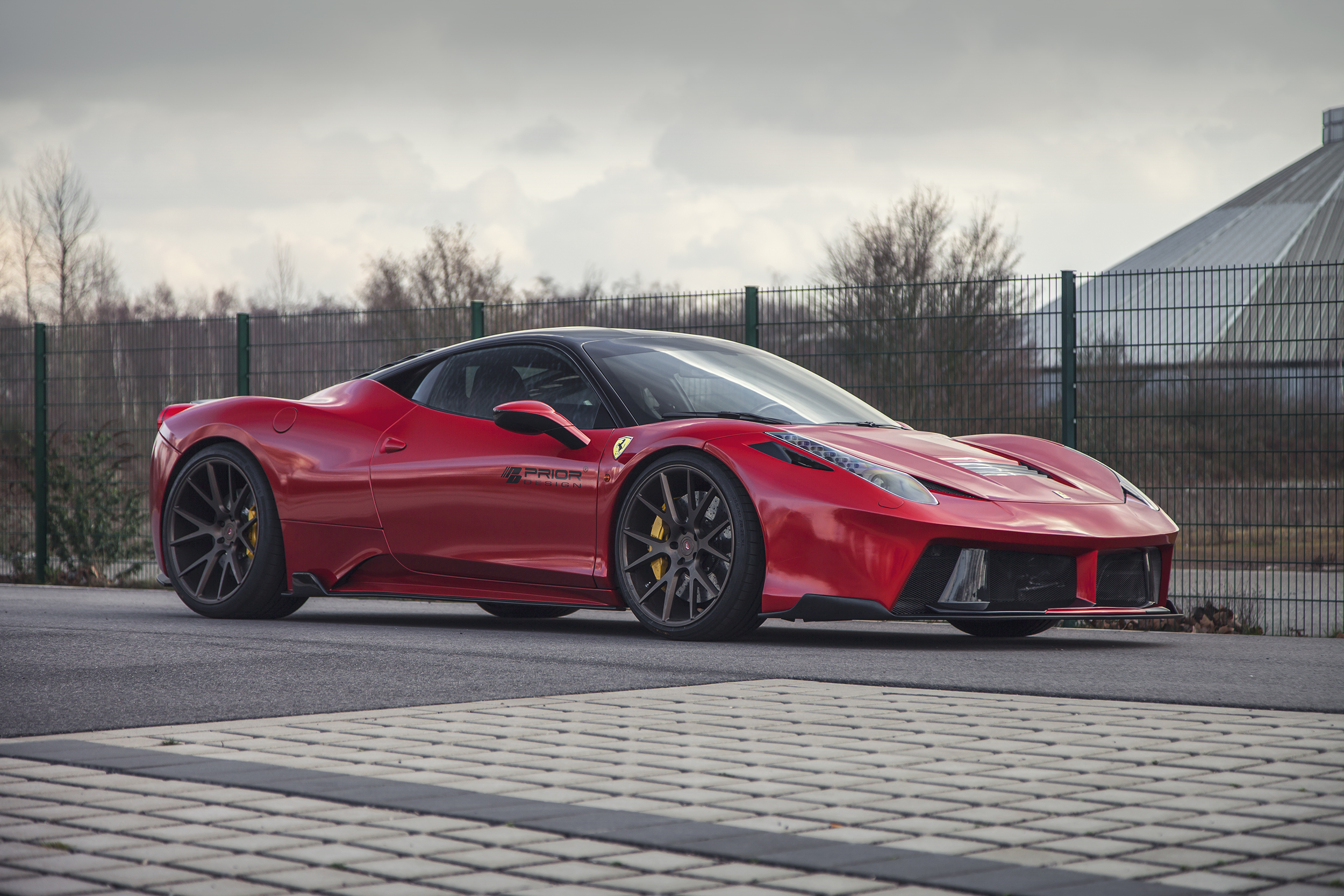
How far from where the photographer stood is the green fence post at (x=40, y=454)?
13.1 metres

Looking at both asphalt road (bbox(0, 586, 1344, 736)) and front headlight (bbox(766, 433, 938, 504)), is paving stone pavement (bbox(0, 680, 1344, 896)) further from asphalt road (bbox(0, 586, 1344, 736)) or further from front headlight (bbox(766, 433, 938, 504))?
front headlight (bbox(766, 433, 938, 504))

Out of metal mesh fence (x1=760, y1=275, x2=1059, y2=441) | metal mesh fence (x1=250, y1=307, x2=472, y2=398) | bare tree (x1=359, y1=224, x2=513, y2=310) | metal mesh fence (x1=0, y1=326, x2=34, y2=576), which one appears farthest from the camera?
bare tree (x1=359, y1=224, x2=513, y2=310)

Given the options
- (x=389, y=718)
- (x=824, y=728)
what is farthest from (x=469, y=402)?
(x=824, y=728)

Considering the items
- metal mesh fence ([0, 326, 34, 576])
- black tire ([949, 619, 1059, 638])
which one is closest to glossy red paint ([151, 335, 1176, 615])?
black tire ([949, 619, 1059, 638])

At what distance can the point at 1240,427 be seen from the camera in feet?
29.3

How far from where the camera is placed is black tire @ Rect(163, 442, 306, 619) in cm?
810

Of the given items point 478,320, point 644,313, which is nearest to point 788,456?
point 644,313

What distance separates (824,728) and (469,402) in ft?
12.3

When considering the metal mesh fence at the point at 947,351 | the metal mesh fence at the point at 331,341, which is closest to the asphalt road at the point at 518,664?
the metal mesh fence at the point at 947,351

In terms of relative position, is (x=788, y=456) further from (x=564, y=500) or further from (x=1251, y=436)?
(x=1251, y=436)

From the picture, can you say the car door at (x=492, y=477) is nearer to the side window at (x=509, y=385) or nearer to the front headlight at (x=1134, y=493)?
the side window at (x=509, y=385)

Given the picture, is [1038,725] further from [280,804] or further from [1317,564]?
[1317,564]

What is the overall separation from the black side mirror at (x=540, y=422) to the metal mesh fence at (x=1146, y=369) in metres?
3.24

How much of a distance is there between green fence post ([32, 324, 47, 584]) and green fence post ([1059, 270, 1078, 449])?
27.5 feet
